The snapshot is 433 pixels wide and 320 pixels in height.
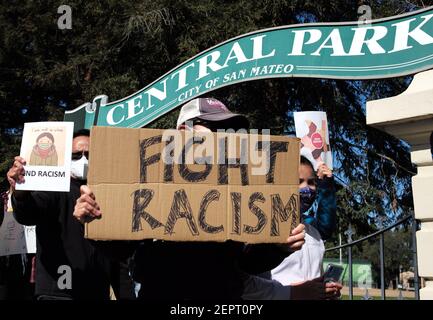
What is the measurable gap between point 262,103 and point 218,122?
6.73m

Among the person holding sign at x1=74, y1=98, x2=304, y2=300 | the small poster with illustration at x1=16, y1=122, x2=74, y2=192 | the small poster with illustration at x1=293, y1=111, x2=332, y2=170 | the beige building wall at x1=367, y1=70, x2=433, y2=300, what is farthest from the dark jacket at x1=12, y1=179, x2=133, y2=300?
the beige building wall at x1=367, y1=70, x2=433, y2=300

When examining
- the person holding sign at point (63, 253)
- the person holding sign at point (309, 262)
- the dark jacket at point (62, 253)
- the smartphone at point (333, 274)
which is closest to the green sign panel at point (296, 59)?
the person holding sign at point (309, 262)

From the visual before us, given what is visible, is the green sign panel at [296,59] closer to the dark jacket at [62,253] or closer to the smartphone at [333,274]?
the smartphone at [333,274]

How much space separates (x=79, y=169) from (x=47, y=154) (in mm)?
403

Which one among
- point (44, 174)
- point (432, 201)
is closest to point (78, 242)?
point (44, 174)

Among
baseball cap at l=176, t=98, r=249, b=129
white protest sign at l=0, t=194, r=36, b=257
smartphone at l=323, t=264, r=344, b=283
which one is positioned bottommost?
smartphone at l=323, t=264, r=344, b=283

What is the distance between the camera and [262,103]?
9.02 meters

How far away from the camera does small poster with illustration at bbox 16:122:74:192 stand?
104 inches

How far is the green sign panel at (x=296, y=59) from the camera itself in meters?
Result: 4.17

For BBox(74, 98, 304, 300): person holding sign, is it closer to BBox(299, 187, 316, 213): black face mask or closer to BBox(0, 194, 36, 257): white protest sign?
BBox(299, 187, 316, 213): black face mask

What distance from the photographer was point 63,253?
2934 millimetres

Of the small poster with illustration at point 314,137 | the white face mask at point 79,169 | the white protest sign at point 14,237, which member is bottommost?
the white protest sign at point 14,237

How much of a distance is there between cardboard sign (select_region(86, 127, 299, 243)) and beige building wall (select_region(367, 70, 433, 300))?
72.7 inches

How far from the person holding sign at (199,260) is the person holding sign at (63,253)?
2.54 ft
